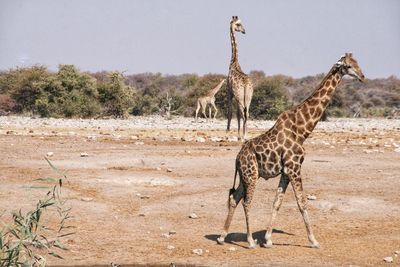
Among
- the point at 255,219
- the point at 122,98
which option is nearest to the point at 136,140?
the point at 255,219

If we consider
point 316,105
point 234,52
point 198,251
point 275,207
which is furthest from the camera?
point 234,52

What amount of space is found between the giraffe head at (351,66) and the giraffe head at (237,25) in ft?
34.5

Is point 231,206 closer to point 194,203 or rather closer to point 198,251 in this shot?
point 198,251

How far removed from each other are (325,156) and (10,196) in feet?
25.7

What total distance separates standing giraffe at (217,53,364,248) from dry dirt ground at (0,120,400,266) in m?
0.51

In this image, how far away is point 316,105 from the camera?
9992 millimetres

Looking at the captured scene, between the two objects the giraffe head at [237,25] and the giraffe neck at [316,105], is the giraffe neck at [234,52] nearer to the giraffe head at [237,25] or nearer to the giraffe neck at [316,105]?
the giraffe head at [237,25]

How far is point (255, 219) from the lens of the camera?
11.1 metres

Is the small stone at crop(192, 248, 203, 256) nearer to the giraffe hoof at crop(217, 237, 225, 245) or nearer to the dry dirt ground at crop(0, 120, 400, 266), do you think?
the dry dirt ground at crop(0, 120, 400, 266)

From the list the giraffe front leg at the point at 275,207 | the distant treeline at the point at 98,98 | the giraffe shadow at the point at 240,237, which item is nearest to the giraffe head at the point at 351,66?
the giraffe front leg at the point at 275,207

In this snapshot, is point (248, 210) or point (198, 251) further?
point (248, 210)

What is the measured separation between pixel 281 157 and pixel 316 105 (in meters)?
1.00

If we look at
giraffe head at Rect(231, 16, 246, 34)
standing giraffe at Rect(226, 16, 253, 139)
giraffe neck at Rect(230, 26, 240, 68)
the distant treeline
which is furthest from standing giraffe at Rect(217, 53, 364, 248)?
the distant treeline

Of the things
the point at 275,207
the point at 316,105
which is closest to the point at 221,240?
the point at 275,207
